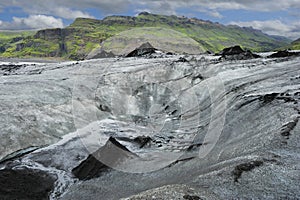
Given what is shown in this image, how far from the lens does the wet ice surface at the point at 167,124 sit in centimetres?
710

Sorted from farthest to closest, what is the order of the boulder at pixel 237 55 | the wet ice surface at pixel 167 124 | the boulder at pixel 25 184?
1. the boulder at pixel 237 55
2. the boulder at pixel 25 184
3. the wet ice surface at pixel 167 124

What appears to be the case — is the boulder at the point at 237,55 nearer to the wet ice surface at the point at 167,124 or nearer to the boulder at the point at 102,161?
the wet ice surface at the point at 167,124

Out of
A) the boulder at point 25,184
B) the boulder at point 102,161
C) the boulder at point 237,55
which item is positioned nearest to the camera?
the boulder at point 25,184

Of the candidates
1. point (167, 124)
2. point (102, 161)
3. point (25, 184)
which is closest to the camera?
point (25, 184)

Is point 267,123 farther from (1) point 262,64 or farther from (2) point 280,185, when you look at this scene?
(1) point 262,64

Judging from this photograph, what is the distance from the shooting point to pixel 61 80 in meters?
19.5

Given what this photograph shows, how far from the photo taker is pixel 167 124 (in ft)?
53.1

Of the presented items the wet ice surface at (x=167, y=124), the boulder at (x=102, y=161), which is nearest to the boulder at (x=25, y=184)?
the wet ice surface at (x=167, y=124)

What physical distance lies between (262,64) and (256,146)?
504 inches

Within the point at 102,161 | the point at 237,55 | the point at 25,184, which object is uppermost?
the point at 237,55

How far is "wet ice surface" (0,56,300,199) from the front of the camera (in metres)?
7.10

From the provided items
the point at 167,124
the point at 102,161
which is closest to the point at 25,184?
the point at 102,161

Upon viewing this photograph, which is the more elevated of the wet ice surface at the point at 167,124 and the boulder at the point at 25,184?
the wet ice surface at the point at 167,124

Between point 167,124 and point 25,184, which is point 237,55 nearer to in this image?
point 167,124
